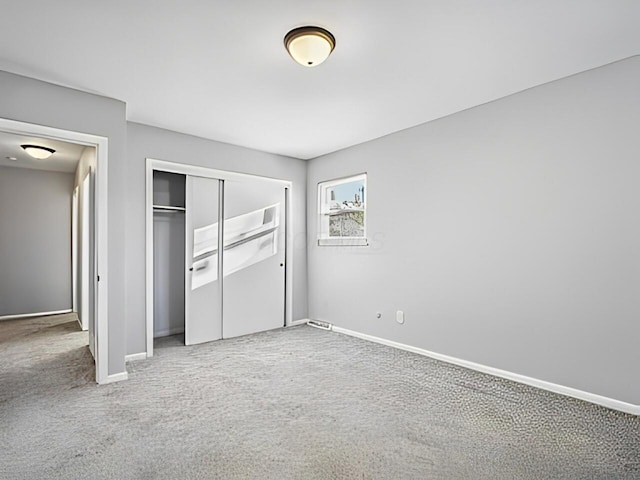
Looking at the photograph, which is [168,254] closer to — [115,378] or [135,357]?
[135,357]

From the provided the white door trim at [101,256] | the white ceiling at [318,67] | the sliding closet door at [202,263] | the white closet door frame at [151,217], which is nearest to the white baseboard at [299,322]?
the white closet door frame at [151,217]

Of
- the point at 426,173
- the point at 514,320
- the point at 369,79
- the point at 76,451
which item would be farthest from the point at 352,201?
the point at 76,451

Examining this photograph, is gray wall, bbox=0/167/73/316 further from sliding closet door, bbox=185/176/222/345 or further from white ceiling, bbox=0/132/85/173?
sliding closet door, bbox=185/176/222/345

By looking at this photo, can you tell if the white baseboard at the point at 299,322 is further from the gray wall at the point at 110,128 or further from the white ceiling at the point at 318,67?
the white ceiling at the point at 318,67

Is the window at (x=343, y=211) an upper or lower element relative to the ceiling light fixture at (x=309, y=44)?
lower

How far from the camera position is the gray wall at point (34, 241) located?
578cm

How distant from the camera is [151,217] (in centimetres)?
384

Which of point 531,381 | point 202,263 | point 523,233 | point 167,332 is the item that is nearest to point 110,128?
point 202,263

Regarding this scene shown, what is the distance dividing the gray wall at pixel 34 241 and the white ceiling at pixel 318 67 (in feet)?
12.2

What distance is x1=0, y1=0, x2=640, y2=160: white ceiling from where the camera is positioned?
6.57 ft

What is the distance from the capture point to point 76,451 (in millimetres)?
2043

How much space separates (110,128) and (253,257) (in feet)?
7.29

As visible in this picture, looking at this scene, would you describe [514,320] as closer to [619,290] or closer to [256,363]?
[619,290]

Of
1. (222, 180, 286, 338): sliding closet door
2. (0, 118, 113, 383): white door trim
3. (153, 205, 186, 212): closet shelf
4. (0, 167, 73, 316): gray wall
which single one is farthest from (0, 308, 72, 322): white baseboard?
(0, 118, 113, 383): white door trim
